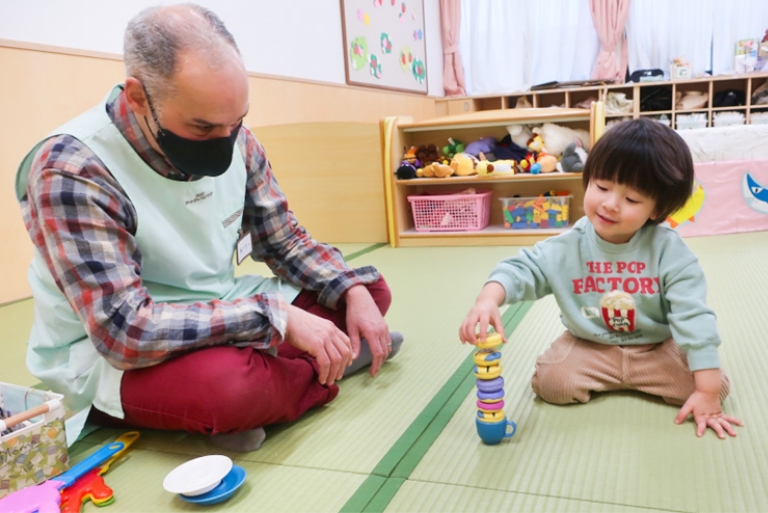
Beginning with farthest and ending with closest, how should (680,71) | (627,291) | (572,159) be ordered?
(680,71), (572,159), (627,291)

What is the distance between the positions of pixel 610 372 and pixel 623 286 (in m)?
0.17

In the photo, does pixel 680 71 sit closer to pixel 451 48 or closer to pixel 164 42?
pixel 451 48

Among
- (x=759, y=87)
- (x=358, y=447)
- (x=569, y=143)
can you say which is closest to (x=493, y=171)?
(x=569, y=143)

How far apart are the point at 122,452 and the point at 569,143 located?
7.55ft

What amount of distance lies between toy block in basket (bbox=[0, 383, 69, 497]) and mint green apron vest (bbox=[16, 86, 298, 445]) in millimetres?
82

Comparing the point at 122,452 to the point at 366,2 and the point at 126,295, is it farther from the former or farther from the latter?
the point at 366,2

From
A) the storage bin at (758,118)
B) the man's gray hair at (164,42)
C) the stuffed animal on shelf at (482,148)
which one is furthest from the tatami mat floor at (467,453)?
the storage bin at (758,118)

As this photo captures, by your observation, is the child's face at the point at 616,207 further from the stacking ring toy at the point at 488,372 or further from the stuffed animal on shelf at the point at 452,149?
the stuffed animal on shelf at the point at 452,149

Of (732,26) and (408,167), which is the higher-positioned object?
(732,26)

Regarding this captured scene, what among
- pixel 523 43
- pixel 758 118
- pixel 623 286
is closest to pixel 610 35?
pixel 523 43

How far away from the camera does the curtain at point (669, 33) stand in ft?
17.9

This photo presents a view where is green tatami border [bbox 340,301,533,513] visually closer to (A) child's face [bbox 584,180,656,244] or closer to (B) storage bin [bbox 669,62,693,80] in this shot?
(A) child's face [bbox 584,180,656,244]

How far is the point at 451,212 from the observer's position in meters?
2.90

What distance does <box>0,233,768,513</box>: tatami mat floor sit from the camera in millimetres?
839
